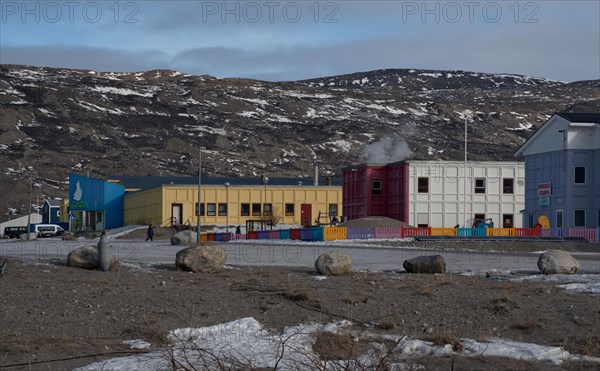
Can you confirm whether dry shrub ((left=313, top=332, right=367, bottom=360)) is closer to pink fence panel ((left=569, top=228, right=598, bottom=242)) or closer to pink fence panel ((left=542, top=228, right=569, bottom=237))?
pink fence panel ((left=569, top=228, right=598, bottom=242))

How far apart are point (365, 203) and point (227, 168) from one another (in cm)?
9088

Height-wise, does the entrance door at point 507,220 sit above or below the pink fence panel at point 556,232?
above

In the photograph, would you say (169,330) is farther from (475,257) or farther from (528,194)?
(528,194)

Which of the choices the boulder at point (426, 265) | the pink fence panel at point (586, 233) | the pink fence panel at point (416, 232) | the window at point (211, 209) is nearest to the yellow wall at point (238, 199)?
the window at point (211, 209)

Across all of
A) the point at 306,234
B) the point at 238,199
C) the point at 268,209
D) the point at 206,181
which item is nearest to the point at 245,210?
the point at 238,199

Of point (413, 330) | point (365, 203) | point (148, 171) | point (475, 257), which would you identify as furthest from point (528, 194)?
point (148, 171)

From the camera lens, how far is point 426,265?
79.8 feet

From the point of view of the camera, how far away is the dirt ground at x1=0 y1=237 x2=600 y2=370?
13906mm

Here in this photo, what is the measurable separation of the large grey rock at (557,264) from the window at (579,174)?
34969mm

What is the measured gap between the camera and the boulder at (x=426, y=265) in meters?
24.2

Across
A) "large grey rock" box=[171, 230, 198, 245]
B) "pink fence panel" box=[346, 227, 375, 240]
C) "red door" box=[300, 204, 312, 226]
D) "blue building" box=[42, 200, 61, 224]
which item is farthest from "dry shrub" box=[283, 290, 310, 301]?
"blue building" box=[42, 200, 61, 224]

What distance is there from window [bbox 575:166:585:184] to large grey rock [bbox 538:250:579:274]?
3497 centimetres

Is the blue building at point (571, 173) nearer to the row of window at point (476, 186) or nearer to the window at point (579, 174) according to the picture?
the window at point (579, 174)

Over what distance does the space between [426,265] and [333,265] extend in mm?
2548
